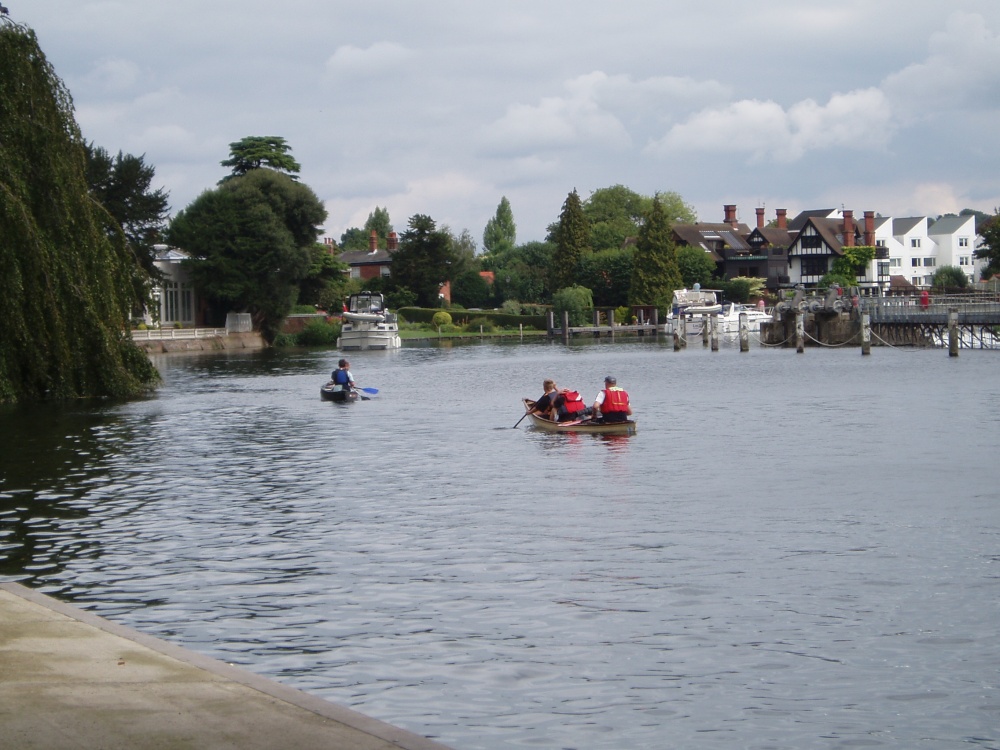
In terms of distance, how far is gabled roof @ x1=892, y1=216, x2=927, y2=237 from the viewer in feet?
548

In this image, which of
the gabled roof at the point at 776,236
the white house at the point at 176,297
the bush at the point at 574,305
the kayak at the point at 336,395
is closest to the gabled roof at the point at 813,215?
the gabled roof at the point at 776,236

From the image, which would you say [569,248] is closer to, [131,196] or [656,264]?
[656,264]

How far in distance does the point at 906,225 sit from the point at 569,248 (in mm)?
52566

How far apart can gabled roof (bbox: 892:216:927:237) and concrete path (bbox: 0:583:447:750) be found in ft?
550

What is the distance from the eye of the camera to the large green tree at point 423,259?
133875 millimetres

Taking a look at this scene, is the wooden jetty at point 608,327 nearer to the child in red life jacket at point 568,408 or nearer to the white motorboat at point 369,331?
the white motorboat at point 369,331

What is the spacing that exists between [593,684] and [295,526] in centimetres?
1004

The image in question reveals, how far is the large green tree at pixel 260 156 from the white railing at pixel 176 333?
59.7 feet

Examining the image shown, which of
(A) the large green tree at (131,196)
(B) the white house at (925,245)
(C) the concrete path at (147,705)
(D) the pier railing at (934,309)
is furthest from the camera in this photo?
(B) the white house at (925,245)

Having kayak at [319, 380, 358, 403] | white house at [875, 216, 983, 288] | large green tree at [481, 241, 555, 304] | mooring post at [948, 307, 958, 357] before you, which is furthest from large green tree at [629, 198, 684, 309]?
kayak at [319, 380, 358, 403]

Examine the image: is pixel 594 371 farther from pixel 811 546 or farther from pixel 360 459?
pixel 811 546

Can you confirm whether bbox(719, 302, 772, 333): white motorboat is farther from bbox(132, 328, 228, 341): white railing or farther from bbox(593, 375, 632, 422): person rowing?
bbox(593, 375, 632, 422): person rowing

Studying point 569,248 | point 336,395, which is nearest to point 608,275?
point 569,248

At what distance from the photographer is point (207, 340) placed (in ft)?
338
